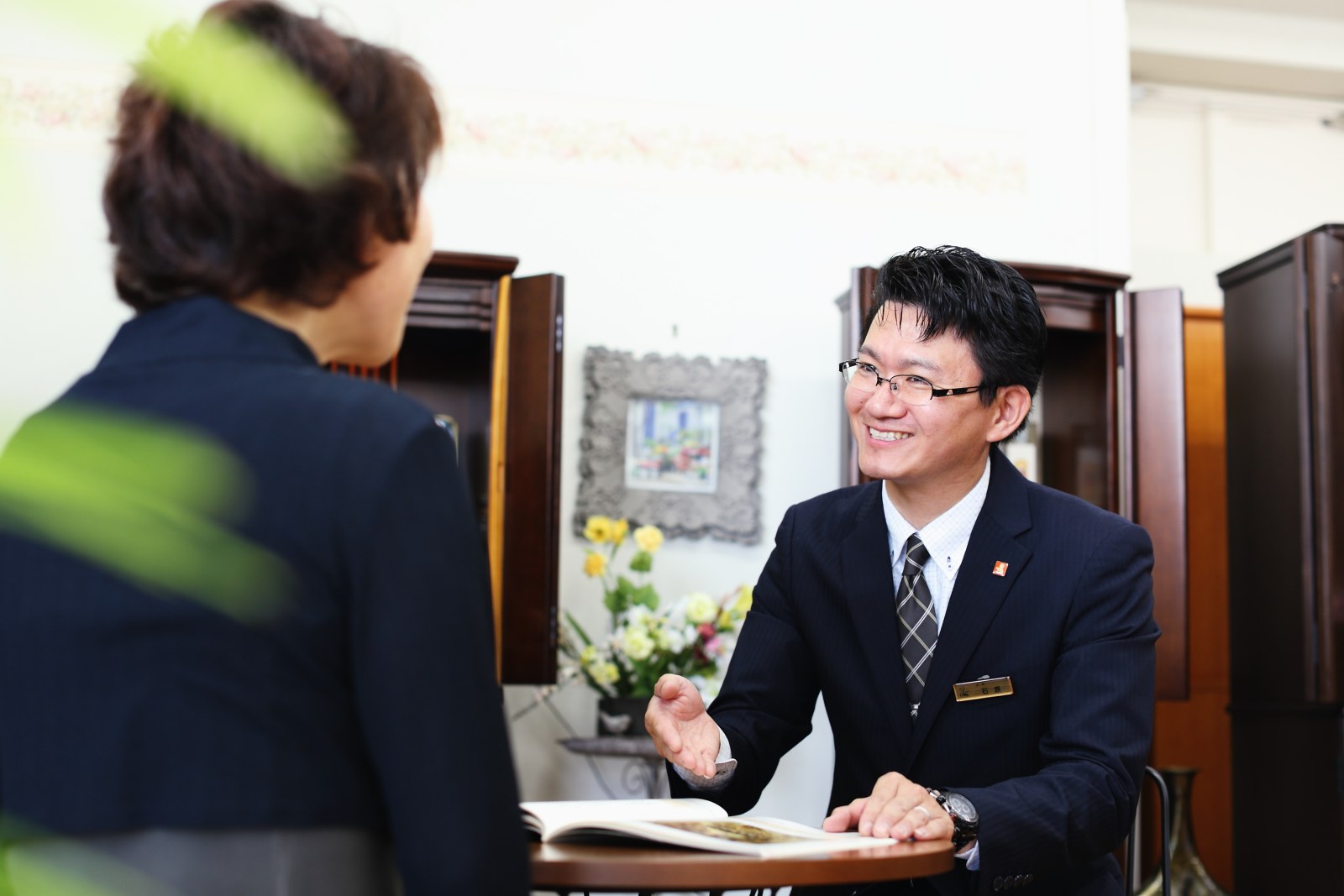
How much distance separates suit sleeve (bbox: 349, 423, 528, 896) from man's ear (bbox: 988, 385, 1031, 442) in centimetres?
144

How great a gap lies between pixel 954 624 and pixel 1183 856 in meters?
2.37

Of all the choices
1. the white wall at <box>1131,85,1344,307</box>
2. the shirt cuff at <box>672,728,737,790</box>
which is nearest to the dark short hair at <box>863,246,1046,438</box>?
the shirt cuff at <box>672,728,737,790</box>

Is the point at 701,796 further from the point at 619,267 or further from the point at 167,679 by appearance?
the point at 619,267

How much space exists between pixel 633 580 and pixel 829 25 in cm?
200

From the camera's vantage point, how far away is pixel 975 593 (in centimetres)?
194

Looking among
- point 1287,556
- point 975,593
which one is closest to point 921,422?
point 975,593

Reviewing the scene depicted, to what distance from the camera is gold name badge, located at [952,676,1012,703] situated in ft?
6.17

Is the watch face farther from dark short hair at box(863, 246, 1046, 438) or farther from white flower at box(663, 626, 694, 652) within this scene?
white flower at box(663, 626, 694, 652)

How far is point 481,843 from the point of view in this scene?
2.83 ft

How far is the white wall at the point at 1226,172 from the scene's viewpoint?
207 inches

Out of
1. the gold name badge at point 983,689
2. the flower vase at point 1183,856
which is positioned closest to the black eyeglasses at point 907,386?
the gold name badge at point 983,689

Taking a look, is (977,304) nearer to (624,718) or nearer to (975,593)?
(975,593)

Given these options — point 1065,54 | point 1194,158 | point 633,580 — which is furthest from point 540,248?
point 1194,158

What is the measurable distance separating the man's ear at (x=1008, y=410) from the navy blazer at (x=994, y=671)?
4 centimetres
